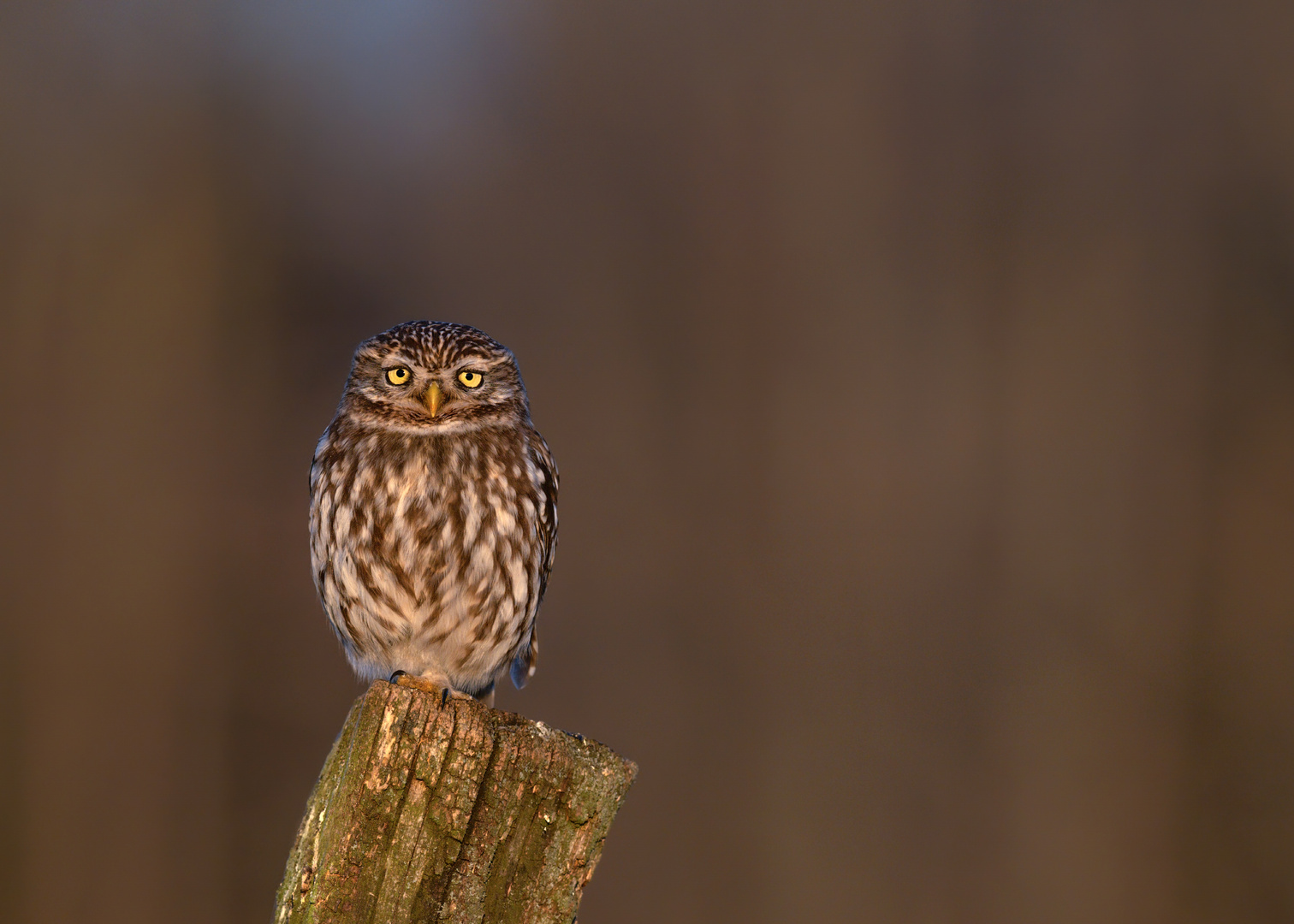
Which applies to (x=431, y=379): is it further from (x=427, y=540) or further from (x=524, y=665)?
(x=524, y=665)

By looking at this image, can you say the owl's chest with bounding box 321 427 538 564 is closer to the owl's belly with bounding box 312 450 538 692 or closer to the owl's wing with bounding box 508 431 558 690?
the owl's belly with bounding box 312 450 538 692

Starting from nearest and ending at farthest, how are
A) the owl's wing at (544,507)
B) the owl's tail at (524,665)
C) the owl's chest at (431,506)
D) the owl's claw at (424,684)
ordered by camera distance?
the owl's claw at (424,684), the owl's chest at (431,506), the owl's wing at (544,507), the owl's tail at (524,665)

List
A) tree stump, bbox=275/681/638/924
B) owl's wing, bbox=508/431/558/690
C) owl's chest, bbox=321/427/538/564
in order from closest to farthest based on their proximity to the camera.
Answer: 1. tree stump, bbox=275/681/638/924
2. owl's chest, bbox=321/427/538/564
3. owl's wing, bbox=508/431/558/690

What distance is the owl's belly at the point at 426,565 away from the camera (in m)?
2.85

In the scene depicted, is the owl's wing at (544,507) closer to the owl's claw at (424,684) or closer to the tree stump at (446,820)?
the owl's claw at (424,684)

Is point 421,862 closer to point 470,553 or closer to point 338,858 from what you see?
point 338,858

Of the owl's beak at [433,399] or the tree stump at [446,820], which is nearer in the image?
the tree stump at [446,820]

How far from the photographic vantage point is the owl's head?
2.91 m

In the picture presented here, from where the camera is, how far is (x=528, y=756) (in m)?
1.78

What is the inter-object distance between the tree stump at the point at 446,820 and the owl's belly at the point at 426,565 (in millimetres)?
1043

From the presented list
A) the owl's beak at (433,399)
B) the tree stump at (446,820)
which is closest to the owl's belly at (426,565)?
the owl's beak at (433,399)

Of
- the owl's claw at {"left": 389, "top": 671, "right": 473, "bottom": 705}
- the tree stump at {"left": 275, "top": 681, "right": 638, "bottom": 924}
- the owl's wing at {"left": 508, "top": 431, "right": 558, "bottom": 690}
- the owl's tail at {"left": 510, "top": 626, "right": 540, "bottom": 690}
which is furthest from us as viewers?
the owl's tail at {"left": 510, "top": 626, "right": 540, "bottom": 690}

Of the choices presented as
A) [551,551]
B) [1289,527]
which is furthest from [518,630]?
[1289,527]

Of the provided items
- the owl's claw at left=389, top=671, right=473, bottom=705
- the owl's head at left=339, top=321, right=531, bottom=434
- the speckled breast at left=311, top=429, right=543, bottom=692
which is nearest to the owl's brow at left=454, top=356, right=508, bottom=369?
the owl's head at left=339, top=321, right=531, bottom=434
